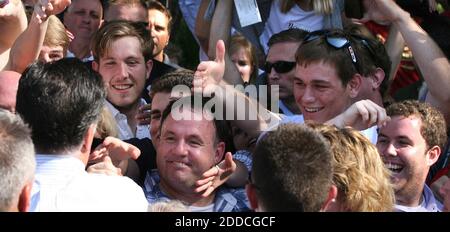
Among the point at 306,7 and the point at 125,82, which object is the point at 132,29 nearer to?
the point at 125,82

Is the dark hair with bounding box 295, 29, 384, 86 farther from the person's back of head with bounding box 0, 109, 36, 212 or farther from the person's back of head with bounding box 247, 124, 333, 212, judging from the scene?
the person's back of head with bounding box 0, 109, 36, 212

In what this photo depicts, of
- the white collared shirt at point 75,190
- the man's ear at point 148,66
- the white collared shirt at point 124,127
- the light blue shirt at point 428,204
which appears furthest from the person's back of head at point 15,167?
the man's ear at point 148,66

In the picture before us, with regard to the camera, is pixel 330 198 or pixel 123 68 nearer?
pixel 330 198

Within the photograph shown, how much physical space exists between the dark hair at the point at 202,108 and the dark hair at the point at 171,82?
18cm

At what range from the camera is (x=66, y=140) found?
3.14 meters

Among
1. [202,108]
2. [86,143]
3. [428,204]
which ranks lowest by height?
[428,204]

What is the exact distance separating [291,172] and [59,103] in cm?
93

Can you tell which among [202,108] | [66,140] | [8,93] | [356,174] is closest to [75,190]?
[66,140]

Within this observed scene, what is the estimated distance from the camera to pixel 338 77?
4477mm

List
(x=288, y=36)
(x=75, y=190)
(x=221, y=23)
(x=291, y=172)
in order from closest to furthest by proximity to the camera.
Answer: (x=291, y=172)
(x=75, y=190)
(x=288, y=36)
(x=221, y=23)

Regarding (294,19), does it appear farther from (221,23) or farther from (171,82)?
(171,82)

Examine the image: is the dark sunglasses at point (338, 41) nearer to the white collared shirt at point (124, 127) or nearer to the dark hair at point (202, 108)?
the dark hair at point (202, 108)
